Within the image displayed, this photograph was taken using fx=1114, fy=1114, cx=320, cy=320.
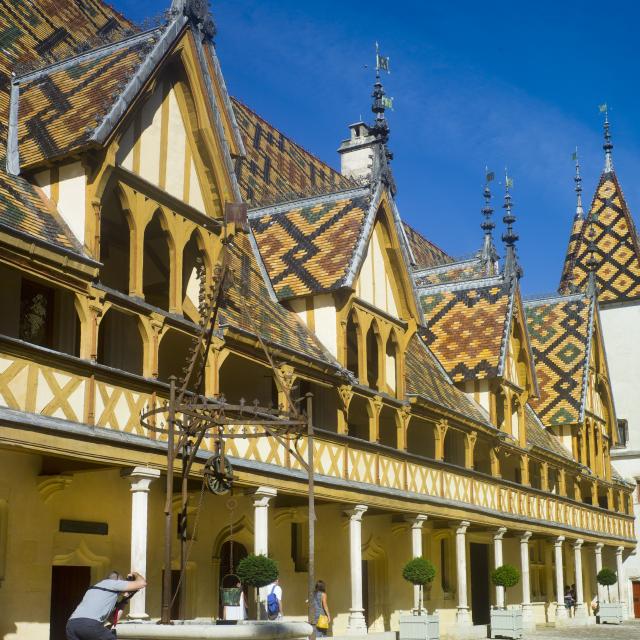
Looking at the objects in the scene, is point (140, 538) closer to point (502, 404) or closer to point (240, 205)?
point (240, 205)

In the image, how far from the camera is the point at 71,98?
17391mm

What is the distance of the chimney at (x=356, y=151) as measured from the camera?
40.8 m

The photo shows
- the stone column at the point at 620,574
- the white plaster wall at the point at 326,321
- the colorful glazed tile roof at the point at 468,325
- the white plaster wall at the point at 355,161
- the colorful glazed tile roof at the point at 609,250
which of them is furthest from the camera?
the colorful glazed tile roof at the point at 609,250

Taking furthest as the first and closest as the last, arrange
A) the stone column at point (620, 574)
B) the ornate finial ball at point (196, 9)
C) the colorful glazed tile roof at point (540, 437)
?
the stone column at point (620, 574) < the colorful glazed tile roof at point (540, 437) < the ornate finial ball at point (196, 9)

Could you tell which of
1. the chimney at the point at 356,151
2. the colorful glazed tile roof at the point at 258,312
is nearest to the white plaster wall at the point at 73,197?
the colorful glazed tile roof at the point at 258,312

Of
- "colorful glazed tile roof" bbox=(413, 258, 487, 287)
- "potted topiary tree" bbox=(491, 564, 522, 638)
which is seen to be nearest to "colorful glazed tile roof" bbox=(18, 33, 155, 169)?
"potted topiary tree" bbox=(491, 564, 522, 638)

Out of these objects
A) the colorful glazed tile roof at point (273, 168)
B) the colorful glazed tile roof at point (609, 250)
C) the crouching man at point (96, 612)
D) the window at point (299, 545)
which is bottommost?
the crouching man at point (96, 612)

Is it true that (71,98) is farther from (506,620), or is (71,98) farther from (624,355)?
(624,355)

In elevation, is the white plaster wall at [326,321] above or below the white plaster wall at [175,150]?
below

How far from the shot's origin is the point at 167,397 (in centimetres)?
1630

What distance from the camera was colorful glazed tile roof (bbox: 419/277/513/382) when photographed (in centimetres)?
3059

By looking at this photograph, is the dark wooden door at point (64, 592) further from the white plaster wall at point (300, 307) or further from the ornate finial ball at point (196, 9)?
the ornate finial ball at point (196, 9)

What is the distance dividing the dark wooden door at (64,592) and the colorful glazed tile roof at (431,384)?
9.72m

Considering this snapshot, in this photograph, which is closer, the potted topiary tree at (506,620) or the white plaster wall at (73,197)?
the white plaster wall at (73,197)
